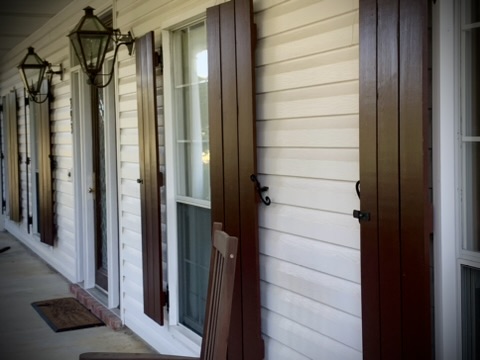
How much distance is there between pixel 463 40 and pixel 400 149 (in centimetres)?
39

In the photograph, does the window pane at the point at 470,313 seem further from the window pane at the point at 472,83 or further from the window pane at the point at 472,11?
the window pane at the point at 472,11

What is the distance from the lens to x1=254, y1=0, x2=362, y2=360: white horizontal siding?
8.36 feet

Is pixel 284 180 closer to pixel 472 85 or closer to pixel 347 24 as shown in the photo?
pixel 347 24

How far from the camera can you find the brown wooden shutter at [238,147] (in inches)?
120

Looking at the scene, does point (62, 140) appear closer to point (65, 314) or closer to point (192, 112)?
point (65, 314)

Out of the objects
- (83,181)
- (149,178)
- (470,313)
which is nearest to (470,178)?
(470,313)

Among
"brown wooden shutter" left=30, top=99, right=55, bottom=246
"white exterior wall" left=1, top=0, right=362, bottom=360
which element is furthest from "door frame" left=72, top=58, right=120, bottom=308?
"white exterior wall" left=1, top=0, right=362, bottom=360

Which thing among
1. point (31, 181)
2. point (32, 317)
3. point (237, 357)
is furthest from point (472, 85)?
point (31, 181)

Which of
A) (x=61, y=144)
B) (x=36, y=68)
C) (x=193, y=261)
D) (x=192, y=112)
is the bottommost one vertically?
(x=193, y=261)

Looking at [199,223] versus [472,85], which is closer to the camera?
[472,85]

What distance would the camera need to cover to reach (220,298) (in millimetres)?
1887

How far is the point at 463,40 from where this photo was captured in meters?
2.04

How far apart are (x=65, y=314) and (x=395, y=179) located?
406 cm

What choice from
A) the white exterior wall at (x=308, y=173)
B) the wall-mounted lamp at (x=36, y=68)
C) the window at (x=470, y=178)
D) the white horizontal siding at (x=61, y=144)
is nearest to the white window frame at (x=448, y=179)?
the window at (x=470, y=178)
